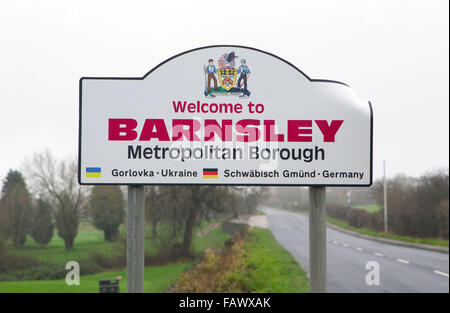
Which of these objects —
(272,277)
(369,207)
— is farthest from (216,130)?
(369,207)

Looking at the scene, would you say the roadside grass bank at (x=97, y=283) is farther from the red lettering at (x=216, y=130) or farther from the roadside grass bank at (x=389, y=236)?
the roadside grass bank at (x=389, y=236)

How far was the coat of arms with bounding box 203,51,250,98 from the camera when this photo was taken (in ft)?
8.46

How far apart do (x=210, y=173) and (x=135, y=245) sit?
0.75m

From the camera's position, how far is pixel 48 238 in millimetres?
14094

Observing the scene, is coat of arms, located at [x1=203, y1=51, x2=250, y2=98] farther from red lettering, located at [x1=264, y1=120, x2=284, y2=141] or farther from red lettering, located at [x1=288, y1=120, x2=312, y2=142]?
red lettering, located at [x1=288, y1=120, x2=312, y2=142]

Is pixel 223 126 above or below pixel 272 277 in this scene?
above

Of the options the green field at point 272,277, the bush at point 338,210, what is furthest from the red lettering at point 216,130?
the bush at point 338,210

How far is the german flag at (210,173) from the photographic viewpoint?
259 cm

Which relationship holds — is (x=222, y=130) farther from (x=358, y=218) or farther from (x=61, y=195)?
(x=358, y=218)

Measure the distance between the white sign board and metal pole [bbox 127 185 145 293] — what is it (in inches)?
8.1

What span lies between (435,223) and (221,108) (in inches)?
1211

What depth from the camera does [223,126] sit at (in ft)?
8.54

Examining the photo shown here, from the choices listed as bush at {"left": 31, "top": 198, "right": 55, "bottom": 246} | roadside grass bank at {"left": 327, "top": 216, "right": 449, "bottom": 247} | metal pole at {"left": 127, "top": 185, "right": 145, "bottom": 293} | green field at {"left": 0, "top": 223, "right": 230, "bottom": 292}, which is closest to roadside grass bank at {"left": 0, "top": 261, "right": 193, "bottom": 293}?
green field at {"left": 0, "top": 223, "right": 230, "bottom": 292}
